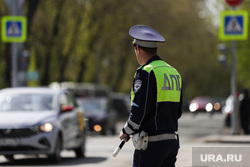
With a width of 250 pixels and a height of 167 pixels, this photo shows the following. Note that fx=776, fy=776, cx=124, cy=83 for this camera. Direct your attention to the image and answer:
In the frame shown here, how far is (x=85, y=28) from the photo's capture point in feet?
150

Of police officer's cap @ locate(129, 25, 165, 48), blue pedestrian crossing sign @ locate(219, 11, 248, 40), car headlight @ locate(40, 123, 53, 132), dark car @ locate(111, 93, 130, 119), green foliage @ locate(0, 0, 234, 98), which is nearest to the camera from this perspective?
police officer's cap @ locate(129, 25, 165, 48)

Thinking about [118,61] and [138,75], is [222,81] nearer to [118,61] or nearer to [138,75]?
[118,61]

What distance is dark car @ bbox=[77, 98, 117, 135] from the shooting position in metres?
29.4

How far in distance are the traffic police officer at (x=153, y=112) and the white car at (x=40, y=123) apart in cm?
858

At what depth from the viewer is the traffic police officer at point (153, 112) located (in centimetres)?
591

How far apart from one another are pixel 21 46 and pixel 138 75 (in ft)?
68.8

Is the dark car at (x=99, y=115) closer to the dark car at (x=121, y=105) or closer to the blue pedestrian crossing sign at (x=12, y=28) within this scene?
the blue pedestrian crossing sign at (x=12, y=28)

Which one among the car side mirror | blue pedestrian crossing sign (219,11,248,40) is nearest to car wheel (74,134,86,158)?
the car side mirror

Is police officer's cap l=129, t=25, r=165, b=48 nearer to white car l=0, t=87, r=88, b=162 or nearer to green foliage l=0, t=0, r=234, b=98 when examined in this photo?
white car l=0, t=87, r=88, b=162

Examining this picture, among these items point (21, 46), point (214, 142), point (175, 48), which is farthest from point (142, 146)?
point (175, 48)

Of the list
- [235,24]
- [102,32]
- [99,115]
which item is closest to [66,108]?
[235,24]

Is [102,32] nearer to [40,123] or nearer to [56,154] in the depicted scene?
[56,154]

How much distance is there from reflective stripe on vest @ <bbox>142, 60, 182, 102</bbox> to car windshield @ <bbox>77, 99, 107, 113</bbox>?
23663 mm

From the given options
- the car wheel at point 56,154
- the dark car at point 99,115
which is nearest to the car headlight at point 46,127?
the car wheel at point 56,154
